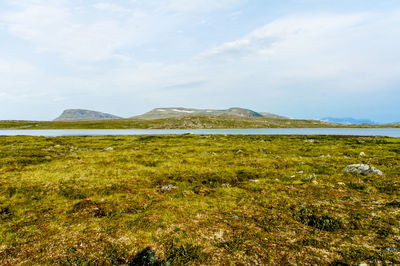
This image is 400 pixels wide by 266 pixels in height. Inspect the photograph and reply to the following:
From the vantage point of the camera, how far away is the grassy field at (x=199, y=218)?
25.9 feet

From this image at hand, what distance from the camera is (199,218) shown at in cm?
1085

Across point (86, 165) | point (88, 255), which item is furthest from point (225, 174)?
A: point (86, 165)

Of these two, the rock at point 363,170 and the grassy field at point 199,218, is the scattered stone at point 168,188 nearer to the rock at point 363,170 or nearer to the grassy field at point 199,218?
the grassy field at point 199,218

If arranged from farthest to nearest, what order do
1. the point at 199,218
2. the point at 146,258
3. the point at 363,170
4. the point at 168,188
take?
the point at 363,170 → the point at 168,188 → the point at 199,218 → the point at 146,258

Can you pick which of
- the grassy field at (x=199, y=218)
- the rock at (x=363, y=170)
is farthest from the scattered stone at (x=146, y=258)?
the rock at (x=363, y=170)

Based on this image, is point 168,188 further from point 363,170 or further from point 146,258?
point 363,170

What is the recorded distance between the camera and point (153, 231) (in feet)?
31.4

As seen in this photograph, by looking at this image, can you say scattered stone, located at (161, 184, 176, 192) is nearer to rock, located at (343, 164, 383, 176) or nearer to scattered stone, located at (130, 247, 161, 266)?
scattered stone, located at (130, 247, 161, 266)

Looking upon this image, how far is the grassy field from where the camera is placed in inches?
311

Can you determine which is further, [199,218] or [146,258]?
[199,218]

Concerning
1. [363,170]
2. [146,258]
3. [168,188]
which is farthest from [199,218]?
[363,170]

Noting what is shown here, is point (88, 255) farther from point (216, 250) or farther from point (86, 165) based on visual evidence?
point (86, 165)

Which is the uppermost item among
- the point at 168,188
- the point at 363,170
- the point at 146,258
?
the point at 363,170

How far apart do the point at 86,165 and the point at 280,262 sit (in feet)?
72.2
